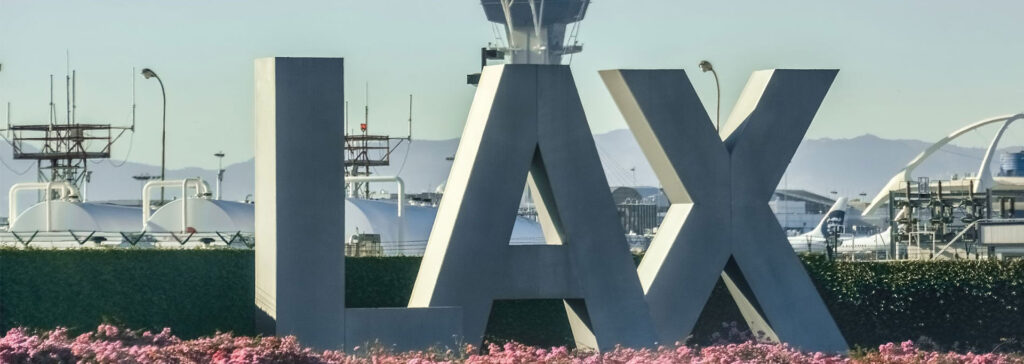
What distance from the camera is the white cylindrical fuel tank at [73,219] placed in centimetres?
6944

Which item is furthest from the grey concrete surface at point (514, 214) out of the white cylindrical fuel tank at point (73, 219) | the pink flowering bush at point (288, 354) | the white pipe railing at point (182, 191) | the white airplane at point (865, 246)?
the white cylindrical fuel tank at point (73, 219)

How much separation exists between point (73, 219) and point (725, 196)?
4943cm

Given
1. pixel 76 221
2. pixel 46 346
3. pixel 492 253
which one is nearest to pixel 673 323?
pixel 492 253

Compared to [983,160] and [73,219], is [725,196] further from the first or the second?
[983,160]

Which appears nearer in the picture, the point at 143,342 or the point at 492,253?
the point at 143,342

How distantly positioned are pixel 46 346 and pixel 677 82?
11312 mm

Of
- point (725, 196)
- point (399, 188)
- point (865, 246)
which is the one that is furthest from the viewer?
point (865, 246)

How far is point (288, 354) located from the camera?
2114 centimetres

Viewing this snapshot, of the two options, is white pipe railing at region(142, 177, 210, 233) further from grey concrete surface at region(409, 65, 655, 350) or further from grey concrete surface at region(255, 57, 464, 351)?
grey concrete surface at region(409, 65, 655, 350)

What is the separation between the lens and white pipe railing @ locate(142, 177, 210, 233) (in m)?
58.0

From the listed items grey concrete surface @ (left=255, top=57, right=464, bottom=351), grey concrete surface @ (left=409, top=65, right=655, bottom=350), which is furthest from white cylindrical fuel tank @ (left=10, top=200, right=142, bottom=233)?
grey concrete surface @ (left=409, top=65, right=655, bottom=350)

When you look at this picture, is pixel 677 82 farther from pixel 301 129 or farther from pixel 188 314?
pixel 188 314

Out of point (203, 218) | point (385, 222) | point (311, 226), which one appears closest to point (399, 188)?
point (385, 222)

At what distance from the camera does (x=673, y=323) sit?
26.5m
